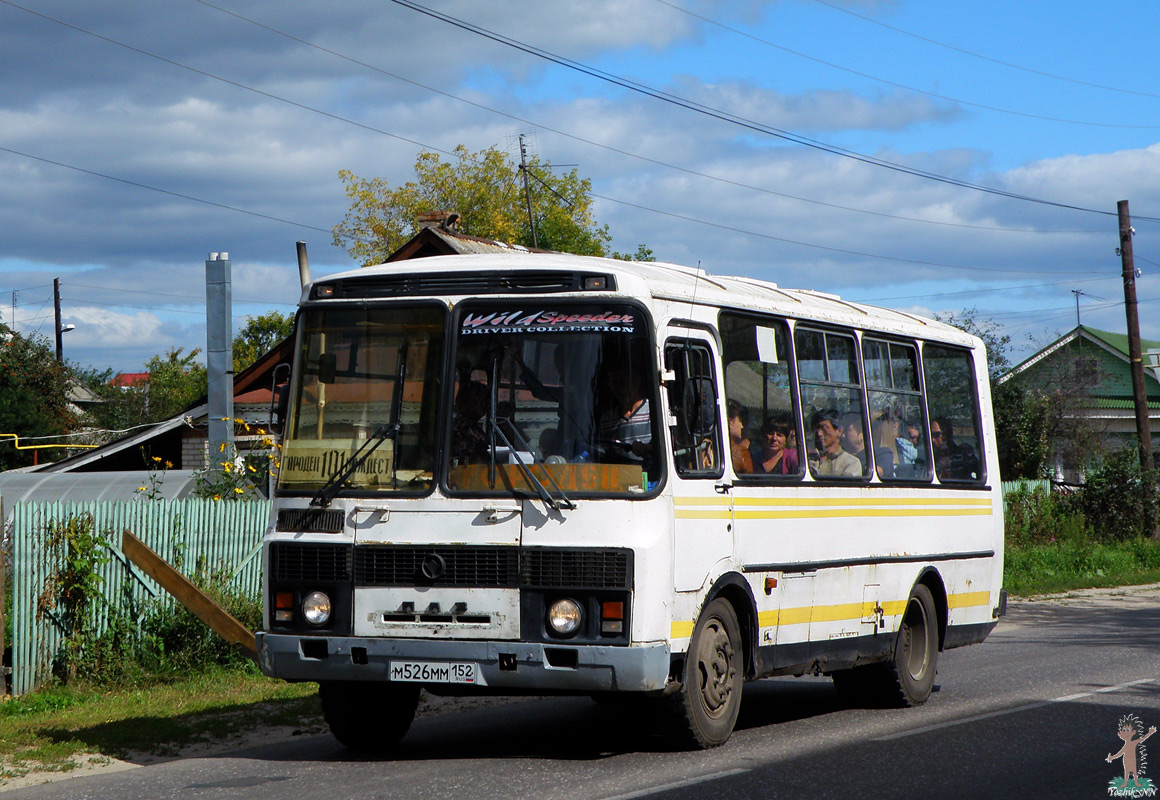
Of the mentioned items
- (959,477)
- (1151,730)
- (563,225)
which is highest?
(563,225)

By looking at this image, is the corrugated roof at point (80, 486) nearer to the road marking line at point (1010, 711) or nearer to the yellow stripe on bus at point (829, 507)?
the yellow stripe on bus at point (829, 507)

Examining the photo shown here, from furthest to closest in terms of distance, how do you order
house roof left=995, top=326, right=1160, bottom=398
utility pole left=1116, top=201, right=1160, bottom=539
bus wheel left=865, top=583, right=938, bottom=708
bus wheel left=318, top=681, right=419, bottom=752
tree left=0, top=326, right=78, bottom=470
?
house roof left=995, top=326, right=1160, bottom=398
tree left=0, top=326, right=78, bottom=470
utility pole left=1116, top=201, right=1160, bottom=539
bus wheel left=865, top=583, right=938, bottom=708
bus wheel left=318, top=681, right=419, bottom=752

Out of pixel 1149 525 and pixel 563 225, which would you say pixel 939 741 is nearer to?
pixel 1149 525

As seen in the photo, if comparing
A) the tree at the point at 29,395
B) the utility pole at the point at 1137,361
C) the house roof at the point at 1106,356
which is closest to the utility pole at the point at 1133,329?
the utility pole at the point at 1137,361

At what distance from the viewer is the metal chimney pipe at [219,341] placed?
1719 cm

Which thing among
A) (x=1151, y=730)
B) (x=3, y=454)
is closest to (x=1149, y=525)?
(x=1151, y=730)

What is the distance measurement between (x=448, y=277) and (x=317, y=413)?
1.12 meters

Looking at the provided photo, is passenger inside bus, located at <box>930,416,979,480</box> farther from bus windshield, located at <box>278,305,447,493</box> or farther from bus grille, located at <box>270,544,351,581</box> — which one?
bus grille, located at <box>270,544,351,581</box>

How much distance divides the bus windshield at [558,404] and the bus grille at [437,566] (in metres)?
0.36

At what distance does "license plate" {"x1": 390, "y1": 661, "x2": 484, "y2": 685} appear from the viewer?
25.4 feet

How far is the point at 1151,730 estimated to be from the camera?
9.36 metres

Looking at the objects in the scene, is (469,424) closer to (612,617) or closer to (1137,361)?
(612,617)

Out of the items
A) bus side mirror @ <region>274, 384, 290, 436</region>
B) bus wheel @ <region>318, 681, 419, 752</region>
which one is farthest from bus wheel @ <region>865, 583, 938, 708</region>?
bus side mirror @ <region>274, 384, 290, 436</region>

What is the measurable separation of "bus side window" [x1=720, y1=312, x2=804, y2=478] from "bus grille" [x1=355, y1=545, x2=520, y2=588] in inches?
69.3
